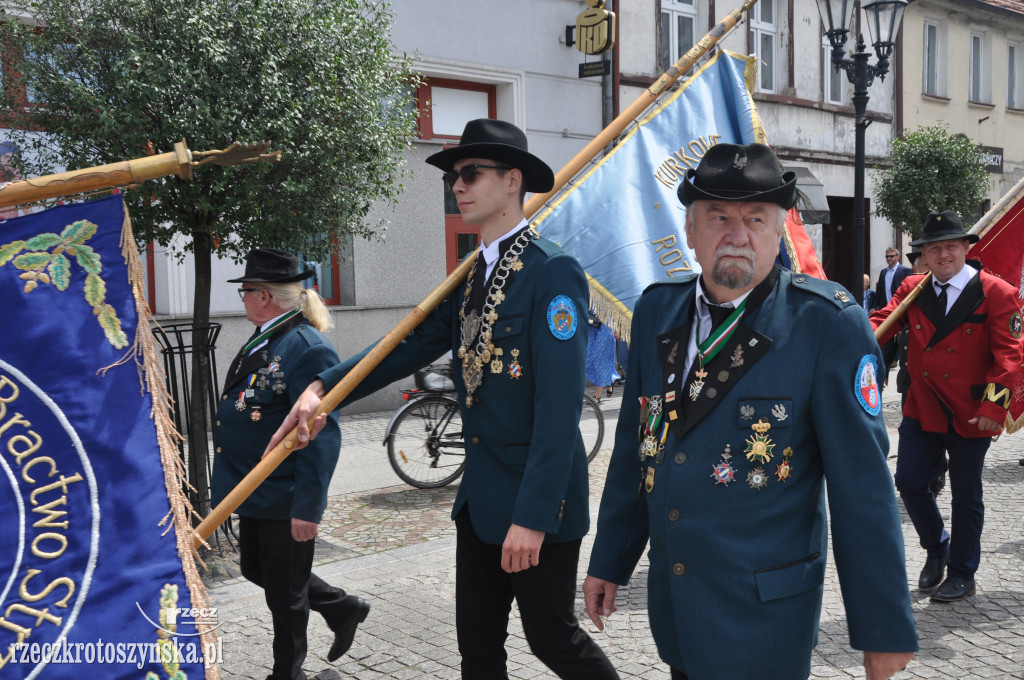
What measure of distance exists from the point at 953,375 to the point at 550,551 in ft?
10.7

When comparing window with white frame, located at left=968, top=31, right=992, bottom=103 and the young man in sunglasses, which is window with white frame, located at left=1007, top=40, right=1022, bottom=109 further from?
the young man in sunglasses

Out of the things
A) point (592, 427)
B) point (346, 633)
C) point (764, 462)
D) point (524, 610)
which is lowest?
point (346, 633)

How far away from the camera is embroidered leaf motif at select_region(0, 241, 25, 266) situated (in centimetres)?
237

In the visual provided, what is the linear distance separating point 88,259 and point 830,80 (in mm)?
20127

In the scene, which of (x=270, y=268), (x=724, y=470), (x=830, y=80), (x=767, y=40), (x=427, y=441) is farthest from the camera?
(x=830, y=80)

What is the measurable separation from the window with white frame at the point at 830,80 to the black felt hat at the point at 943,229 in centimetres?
1569

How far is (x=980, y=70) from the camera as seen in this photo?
23.8m

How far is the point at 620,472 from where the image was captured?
2.69 metres

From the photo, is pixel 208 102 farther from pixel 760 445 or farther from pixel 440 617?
pixel 760 445

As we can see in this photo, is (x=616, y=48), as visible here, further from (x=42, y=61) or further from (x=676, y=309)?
(x=676, y=309)

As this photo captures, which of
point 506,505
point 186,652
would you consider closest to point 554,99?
point 506,505

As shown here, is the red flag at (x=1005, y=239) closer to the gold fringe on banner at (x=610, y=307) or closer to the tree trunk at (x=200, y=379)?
the gold fringe on banner at (x=610, y=307)

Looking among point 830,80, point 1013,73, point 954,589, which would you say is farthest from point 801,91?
point 954,589

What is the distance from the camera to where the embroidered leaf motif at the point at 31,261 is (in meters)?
2.38
